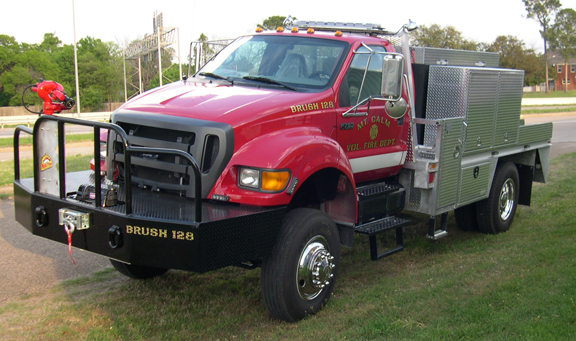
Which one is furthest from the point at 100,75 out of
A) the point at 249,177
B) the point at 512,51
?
the point at 249,177

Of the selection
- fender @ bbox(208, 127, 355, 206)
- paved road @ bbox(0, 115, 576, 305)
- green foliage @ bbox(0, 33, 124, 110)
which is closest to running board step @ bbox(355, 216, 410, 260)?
fender @ bbox(208, 127, 355, 206)

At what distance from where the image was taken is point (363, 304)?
16.2 ft

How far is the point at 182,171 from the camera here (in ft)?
14.0

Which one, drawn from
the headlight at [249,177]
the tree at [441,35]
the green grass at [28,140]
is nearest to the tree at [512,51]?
the tree at [441,35]

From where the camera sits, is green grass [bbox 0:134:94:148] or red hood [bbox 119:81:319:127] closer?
red hood [bbox 119:81:319:127]

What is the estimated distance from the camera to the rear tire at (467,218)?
298 inches

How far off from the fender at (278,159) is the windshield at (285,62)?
79cm

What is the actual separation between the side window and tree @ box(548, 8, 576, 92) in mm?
74398

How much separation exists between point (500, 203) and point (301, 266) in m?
A: 4.15

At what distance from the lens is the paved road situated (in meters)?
5.51

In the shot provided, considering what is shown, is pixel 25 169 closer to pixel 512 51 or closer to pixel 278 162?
pixel 278 162

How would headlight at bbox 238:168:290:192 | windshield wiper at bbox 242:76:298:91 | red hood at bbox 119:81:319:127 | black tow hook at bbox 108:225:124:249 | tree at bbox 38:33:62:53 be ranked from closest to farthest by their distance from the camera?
1. black tow hook at bbox 108:225:124:249
2. headlight at bbox 238:168:290:192
3. red hood at bbox 119:81:319:127
4. windshield wiper at bbox 242:76:298:91
5. tree at bbox 38:33:62:53

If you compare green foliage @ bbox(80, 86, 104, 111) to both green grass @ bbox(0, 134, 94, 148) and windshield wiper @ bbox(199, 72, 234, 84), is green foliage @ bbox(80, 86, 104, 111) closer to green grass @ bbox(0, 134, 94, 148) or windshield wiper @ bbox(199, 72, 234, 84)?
green grass @ bbox(0, 134, 94, 148)

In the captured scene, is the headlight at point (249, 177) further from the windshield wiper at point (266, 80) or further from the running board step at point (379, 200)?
the running board step at point (379, 200)
